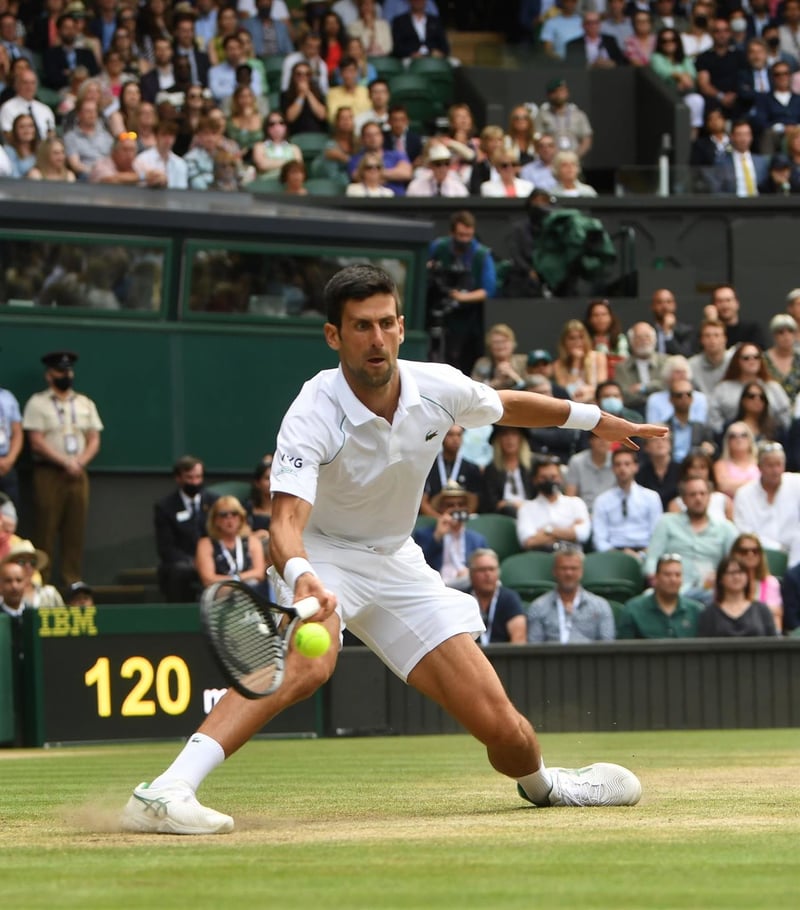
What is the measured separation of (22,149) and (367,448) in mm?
12560

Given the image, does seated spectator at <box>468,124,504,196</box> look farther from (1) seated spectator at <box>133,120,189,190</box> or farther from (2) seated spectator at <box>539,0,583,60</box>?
(2) seated spectator at <box>539,0,583,60</box>

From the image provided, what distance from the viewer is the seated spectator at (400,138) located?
1930 centimetres

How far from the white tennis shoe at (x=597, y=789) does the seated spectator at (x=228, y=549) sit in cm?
737

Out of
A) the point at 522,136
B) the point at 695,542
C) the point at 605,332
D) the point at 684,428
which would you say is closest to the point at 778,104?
the point at 522,136

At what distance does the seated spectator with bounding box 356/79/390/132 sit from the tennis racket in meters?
14.6

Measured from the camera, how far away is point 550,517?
14773 millimetres

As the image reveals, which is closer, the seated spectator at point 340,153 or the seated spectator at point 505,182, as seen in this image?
the seated spectator at point 505,182

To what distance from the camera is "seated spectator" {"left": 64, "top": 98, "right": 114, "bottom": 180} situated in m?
18.1

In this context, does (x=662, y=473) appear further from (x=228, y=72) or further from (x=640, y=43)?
(x=640, y=43)

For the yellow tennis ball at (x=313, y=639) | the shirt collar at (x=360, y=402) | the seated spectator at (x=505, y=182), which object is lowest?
the yellow tennis ball at (x=313, y=639)

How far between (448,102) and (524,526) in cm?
866

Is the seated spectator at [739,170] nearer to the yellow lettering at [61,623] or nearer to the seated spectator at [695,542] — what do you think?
the seated spectator at [695,542]

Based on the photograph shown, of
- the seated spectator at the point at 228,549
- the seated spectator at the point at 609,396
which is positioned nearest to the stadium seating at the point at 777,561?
the seated spectator at the point at 609,396

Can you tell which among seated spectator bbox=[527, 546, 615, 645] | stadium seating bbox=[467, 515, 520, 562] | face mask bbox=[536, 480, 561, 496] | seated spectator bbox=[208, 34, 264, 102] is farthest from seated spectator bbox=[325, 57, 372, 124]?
seated spectator bbox=[527, 546, 615, 645]
